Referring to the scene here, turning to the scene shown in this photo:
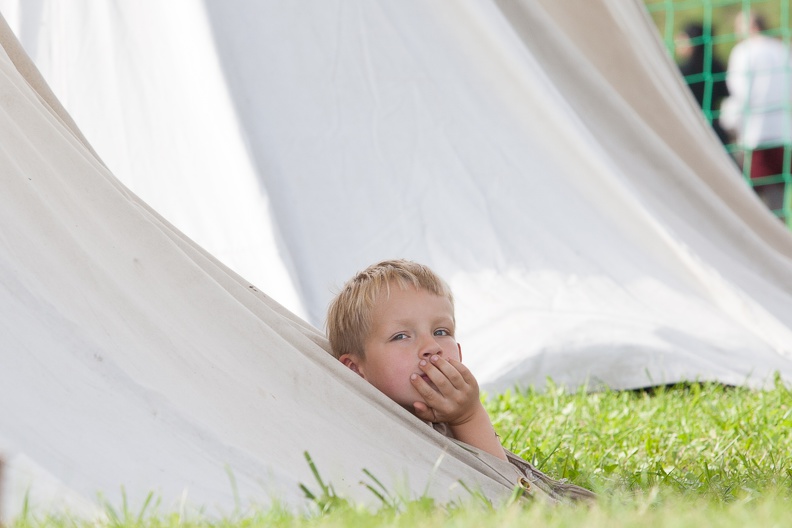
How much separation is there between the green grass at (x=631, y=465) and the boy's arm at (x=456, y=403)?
0.57ft

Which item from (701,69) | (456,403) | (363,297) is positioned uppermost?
(701,69)

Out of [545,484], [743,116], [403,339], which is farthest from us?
[743,116]

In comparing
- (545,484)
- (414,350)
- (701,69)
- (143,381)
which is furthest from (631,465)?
(701,69)

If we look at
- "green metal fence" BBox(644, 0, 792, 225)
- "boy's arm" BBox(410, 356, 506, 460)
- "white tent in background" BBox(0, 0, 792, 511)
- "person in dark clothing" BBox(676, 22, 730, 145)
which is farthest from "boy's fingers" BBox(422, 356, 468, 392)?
"person in dark clothing" BBox(676, 22, 730, 145)

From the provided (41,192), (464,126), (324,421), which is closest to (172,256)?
(41,192)

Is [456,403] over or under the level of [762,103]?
under

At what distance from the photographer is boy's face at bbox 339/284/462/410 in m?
1.77

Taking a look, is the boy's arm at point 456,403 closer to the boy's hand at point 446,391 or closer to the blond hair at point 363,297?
the boy's hand at point 446,391

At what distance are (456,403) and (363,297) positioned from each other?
235 millimetres

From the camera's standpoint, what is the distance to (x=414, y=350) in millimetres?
1776

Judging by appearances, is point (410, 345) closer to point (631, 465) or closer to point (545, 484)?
point (545, 484)

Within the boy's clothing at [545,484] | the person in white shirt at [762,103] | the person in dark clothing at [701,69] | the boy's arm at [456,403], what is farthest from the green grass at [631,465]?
the person in white shirt at [762,103]

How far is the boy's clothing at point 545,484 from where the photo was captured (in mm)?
1625

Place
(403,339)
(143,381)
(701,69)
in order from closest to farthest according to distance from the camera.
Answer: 1. (143,381)
2. (403,339)
3. (701,69)
